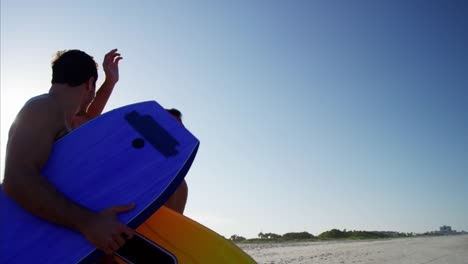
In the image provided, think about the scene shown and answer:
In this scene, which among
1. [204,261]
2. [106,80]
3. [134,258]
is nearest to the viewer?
[134,258]

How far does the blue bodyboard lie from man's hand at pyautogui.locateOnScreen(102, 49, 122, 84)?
0.78 metres

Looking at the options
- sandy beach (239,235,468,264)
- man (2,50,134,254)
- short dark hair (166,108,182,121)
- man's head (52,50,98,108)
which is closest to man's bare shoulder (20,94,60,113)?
man (2,50,134,254)

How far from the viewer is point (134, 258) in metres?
1.72

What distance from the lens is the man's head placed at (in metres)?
1.80

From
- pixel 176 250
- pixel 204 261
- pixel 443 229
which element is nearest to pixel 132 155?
pixel 176 250

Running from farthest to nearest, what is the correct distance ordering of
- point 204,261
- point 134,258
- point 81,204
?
point 204,261 < point 134,258 < point 81,204

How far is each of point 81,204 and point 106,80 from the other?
1303 millimetres

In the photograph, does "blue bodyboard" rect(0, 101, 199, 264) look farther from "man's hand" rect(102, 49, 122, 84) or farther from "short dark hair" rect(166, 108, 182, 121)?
"short dark hair" rect(166, 108, 182, 121)

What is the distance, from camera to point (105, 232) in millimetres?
1464

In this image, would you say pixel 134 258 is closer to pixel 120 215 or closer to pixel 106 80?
pixel 120 215

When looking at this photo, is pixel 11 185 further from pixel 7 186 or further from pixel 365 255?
pixel 365 255

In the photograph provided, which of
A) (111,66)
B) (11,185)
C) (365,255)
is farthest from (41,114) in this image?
(365,255)

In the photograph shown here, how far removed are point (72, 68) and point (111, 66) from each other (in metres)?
0.88

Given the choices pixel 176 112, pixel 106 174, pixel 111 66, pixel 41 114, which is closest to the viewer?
pixel 41 114
